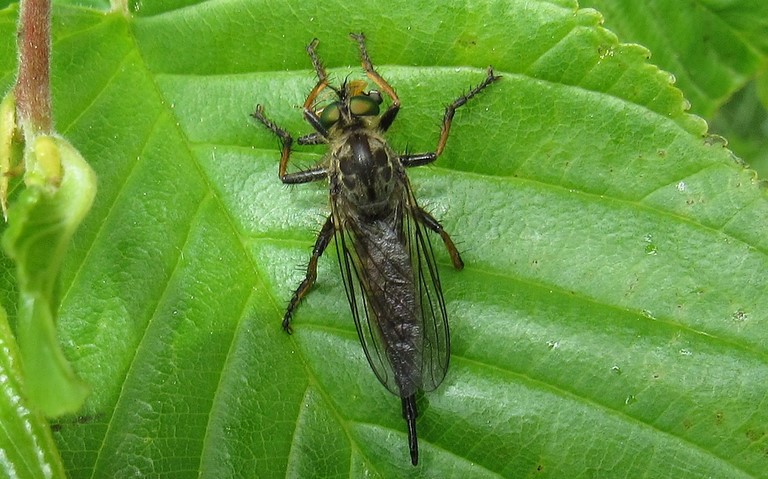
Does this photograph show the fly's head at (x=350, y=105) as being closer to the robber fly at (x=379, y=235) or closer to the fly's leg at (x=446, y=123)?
the robber fly at (x=379, y=235)

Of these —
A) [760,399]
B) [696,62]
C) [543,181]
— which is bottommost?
[760,399]

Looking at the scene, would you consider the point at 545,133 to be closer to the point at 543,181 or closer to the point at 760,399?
the point at 543,181

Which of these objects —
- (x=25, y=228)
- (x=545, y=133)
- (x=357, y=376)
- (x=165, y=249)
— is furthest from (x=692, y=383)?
(x=25, y=228)

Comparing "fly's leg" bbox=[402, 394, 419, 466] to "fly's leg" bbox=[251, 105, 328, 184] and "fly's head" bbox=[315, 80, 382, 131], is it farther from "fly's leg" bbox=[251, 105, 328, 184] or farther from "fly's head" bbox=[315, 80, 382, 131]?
"fly's head" bbox=[315, 80, 382, 131]

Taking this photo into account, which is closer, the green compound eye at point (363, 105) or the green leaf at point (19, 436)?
the green leaf at point (19, 436)

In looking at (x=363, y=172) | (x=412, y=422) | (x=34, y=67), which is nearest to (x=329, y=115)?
(x=363, y=172)

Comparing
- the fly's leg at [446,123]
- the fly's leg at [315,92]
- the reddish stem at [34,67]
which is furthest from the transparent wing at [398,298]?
the reddish stem at [34,67]
